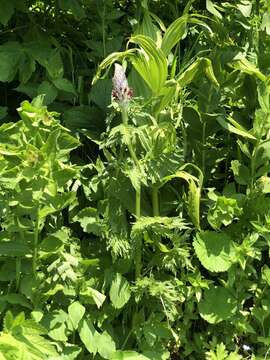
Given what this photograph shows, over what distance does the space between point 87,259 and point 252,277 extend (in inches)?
31.5

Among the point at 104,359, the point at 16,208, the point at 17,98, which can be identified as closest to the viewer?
the point at 16,208

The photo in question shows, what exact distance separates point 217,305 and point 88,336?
0.60 meters

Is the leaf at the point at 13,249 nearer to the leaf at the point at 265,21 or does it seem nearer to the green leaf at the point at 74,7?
the green leaf at the point at 74,7

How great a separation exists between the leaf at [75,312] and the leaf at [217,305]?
0.56 meters

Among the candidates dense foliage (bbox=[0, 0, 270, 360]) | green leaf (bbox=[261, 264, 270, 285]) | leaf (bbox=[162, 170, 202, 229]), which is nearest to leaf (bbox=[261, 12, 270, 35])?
dense foliage (bbox=[0, 0, 270, 360])

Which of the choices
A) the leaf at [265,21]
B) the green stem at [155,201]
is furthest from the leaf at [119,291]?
the leaf at [265,21]

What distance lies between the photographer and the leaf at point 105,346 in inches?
95.1

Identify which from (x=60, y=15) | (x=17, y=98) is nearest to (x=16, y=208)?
(x=17, y=98)

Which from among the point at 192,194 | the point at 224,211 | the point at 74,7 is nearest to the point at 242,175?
the point at 224,211

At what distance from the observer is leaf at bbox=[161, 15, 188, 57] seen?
254cm

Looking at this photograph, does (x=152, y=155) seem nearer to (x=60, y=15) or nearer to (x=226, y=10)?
(x=226, y=10)

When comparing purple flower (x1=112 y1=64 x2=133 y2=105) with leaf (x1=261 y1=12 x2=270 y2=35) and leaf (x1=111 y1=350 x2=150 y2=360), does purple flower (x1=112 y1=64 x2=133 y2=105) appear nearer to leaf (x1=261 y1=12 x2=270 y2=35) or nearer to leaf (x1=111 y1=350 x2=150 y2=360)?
leaf (x1=261 y1=12 x2=270 y2=35)

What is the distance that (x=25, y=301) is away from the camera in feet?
7.48

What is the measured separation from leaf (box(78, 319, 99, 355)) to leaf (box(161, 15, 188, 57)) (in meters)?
1.14
